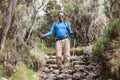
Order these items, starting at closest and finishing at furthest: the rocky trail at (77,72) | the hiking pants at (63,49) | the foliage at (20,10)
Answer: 1. the rocky trail at (77,72)
2. the hiking pants at (63,49)
3. the foliage at (20,10)

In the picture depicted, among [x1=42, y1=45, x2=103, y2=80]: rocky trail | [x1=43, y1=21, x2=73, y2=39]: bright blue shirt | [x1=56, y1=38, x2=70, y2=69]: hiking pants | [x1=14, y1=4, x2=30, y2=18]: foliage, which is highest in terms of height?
[x1=14, y1=4, x2=30, y2=18]: foliage

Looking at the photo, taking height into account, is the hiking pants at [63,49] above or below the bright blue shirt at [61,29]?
below

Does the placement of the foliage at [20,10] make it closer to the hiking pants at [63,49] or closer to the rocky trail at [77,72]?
the hiking pants at [63,49]

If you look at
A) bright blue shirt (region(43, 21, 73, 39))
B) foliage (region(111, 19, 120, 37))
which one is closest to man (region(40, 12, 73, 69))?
bright blue shirt (region(43, 21, 73, 39))

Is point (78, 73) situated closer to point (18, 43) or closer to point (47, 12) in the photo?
point (18, 43)

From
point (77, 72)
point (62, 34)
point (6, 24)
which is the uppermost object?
point (6, 24)

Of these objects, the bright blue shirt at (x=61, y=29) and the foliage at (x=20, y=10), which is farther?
the foliage at (x=20, y=10)

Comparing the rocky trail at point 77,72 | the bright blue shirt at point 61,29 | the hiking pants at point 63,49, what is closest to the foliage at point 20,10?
the bright blue shirt at point 61,29

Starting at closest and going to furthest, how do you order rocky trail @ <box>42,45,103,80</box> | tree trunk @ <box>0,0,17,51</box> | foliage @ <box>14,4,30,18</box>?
tree trunk @ <box>0,0,17,51</box> → rocky trail @ <box>42,45,103,80</box> → foliage @ <box>14,4,30,18</box>

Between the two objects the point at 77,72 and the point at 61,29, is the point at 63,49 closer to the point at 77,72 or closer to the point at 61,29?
the point at 61,29

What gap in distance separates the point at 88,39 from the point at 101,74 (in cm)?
1095

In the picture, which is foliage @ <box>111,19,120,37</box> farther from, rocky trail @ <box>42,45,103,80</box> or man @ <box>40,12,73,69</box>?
man @ <box>40,12,73,69</box>

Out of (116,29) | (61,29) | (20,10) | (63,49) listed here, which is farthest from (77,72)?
(20,10)

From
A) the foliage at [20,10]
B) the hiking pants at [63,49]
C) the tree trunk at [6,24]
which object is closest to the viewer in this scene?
the tree trunk at [6,24]
